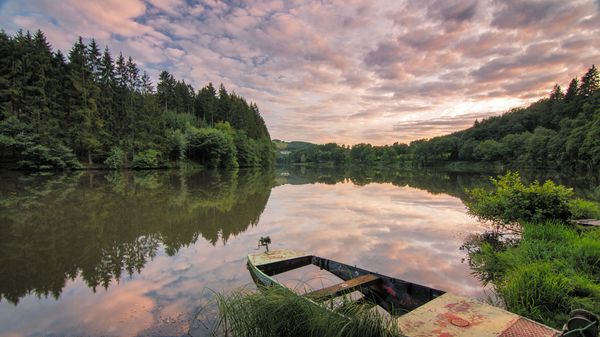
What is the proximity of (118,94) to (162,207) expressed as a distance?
40.0 metres

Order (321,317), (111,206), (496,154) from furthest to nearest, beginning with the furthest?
(496,154) → (111,206) → (321,317)

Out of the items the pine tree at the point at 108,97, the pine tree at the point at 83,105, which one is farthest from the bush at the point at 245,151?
the pine tree at the point at 83,105

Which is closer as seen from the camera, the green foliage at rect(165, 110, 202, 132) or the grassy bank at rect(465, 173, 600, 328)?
the grassy bank at rect(465, 173, 600, 328)

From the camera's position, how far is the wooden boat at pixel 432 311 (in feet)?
9.73

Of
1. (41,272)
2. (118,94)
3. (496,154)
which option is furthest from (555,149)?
(118,94)

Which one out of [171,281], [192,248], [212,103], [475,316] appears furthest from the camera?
[212,103]

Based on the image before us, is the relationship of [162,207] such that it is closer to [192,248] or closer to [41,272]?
[192,248]

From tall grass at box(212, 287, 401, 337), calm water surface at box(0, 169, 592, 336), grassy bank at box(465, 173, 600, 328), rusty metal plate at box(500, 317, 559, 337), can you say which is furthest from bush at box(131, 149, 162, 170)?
rusty metal plate at box(500, 317, 559, 337)

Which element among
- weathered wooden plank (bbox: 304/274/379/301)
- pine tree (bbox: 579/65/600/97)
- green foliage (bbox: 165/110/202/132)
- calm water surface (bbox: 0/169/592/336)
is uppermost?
pine tree (bbox: 579/65/600/97)

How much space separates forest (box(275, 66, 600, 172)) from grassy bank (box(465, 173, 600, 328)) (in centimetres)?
3644

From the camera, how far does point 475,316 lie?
3.28 meters

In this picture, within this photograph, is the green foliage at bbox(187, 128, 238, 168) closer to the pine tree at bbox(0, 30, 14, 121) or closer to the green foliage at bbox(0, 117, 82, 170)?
the green foliage at bbox(0, 117, 82, 170)

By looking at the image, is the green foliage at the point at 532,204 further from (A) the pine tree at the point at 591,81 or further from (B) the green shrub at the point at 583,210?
(A) the pine tree at the point at 591,81

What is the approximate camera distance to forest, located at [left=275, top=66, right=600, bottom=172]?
140ft
